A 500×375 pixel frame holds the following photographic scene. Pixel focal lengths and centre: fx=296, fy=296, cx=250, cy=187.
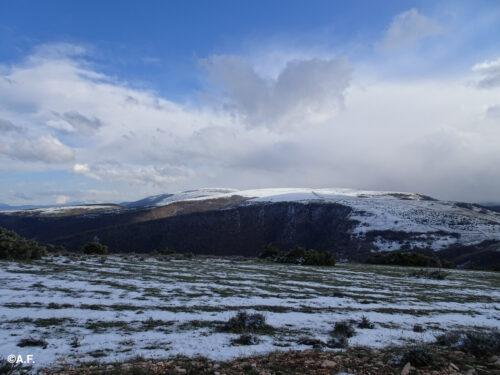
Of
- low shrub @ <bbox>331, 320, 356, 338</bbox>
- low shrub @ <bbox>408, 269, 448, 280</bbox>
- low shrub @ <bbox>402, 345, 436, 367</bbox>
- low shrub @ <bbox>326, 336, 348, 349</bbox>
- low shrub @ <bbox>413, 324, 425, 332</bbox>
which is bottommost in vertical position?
low shrub @ <bbox>408, 269, 448, 280</bbox>

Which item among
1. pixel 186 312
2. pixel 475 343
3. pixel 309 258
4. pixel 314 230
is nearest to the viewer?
pixel 475 343

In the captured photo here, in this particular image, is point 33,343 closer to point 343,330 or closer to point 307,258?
point 343,330

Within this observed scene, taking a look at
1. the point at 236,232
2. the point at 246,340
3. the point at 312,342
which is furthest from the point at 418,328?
the point at 236,232

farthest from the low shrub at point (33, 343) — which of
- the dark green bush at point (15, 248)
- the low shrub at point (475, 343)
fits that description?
the dark green bush at point (15, 248)

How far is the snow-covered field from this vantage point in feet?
22.0

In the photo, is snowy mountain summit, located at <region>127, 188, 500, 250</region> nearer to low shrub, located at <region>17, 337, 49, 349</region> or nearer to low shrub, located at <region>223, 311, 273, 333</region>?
low shrub, located at <region>223, 311, 273, 333</region>

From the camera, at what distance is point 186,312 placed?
385 inches

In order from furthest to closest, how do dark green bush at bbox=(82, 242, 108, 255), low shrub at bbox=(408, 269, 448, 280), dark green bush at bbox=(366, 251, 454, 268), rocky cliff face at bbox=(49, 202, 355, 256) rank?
rocky cliff face at bbox=(49, 202, 355, 256), dark green bush at bbox=(366, 251, 454, 268), dark green bush at bbox=(82, 242, 108, 255), low shrub at bbox=(408, 269, 448, 280)

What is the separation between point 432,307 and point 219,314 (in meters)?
9.35

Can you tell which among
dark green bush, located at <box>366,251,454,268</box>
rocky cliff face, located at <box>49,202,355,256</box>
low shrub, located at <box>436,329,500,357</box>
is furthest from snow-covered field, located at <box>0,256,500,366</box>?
rocky cliff face, located at <box>49,202,355,256</box>

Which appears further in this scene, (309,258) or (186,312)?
(309,258)

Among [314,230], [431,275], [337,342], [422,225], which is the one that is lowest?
[431,275]

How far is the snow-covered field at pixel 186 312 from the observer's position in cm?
670

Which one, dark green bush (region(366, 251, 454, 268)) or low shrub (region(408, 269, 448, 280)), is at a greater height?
low shrub (region(408, 269, 448, 280))
